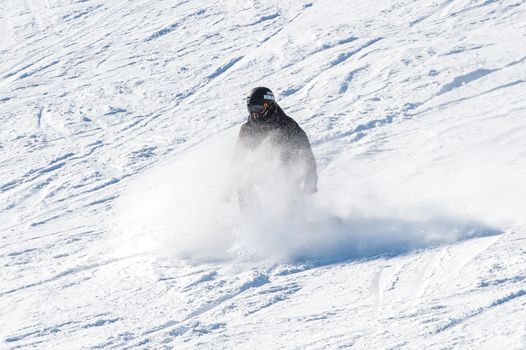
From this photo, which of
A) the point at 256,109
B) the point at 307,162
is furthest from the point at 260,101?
the point at 307,162

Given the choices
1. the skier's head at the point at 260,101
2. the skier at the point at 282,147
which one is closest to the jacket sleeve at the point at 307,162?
the skier at the point at 282,147

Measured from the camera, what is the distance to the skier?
8945mm

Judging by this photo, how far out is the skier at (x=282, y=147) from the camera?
8.95 metres

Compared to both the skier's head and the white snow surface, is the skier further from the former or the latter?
the white snow surface

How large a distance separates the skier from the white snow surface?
1.02 ft

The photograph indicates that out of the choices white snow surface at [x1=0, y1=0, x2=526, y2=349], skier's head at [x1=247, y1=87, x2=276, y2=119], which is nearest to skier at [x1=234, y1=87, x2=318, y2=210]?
skier's head at [x1=247, y1=87, x2=276, y2=119]

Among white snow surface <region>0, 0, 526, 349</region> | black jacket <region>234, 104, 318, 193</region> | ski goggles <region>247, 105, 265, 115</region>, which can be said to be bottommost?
white snow surface <region>0, 0, 526, 349</region>

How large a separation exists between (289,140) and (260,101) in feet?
1.75

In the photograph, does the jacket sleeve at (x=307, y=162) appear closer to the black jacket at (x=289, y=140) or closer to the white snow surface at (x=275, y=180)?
the black jacket at (x=289, y=140)

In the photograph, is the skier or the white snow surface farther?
the skier

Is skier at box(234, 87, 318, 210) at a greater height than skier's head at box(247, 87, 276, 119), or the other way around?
skier's head at box(247, 87, 276, 119)

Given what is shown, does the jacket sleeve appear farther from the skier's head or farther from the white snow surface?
the skier's head

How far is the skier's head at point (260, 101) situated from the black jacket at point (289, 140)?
5 centimetres

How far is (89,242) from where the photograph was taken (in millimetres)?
9961
